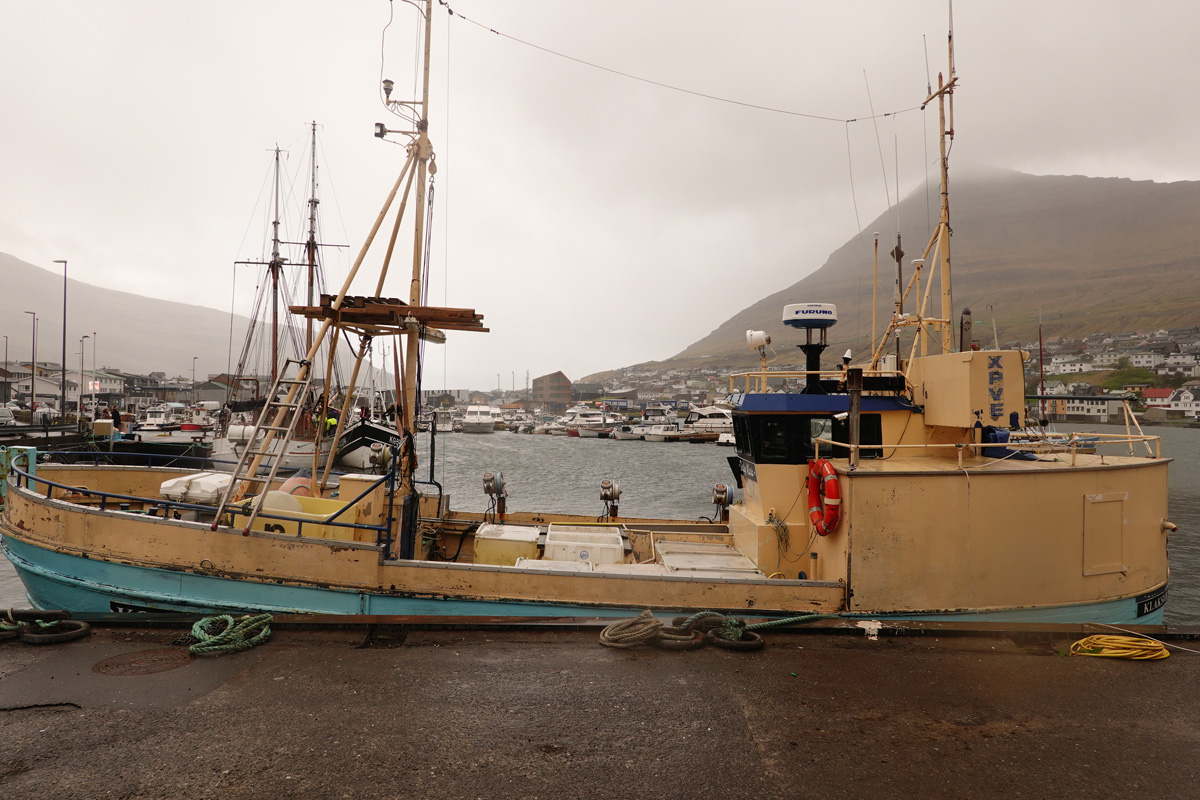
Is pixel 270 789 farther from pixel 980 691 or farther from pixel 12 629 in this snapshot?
pixel 980 691

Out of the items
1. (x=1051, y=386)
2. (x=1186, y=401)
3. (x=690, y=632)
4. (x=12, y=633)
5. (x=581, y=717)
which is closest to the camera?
(x=581, y=717)

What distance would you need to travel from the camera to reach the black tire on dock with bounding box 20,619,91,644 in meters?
5.06

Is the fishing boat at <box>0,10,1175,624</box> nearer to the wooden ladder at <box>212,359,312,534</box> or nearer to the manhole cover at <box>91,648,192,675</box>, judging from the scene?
the wooden ladder at <box>212,359,312,534</box>

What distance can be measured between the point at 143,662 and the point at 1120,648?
8.08m

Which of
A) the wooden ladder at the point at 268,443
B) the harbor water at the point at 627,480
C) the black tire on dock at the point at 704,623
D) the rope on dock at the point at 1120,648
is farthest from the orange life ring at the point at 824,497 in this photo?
the wooden ladder at the point at 268,443

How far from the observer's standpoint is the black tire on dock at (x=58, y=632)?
506 cm

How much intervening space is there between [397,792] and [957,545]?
5.85 m

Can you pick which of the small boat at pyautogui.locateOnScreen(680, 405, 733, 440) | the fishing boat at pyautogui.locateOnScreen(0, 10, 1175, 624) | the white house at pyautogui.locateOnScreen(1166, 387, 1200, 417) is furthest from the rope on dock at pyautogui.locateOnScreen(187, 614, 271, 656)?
the white house at pyautogui.locateOnScreen(1166, 387, 1200, 417)

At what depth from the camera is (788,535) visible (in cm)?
763

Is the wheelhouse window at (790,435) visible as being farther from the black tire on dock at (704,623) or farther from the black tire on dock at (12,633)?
the black tire on dock at (12,633)

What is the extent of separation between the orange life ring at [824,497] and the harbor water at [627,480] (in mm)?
5522

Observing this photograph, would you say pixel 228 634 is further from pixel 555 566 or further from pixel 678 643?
pixel 678 643

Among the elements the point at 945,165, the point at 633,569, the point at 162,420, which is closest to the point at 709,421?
the point at 162,420

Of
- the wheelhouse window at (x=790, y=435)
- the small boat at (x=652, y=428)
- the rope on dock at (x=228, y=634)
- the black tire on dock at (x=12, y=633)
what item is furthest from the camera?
the small boat at (x=652, y=428)
